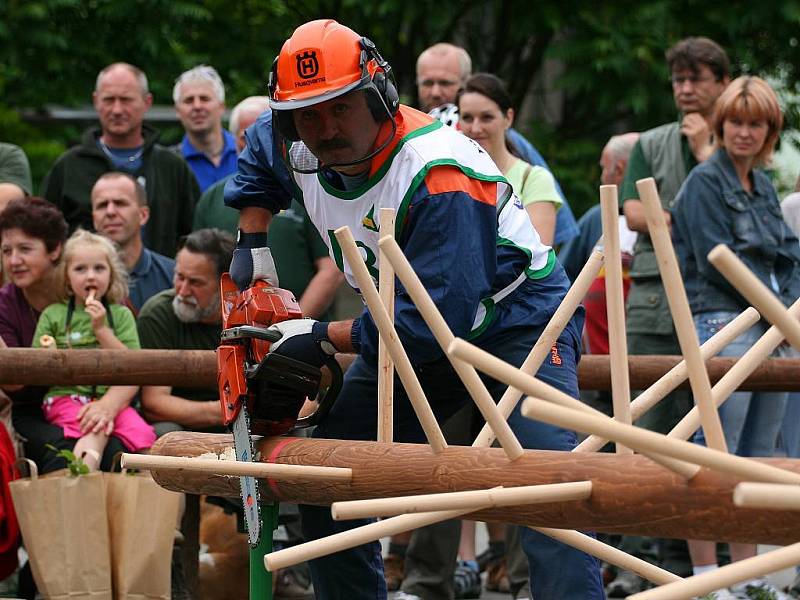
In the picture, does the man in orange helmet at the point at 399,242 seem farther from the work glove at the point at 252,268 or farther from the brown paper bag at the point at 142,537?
the brown paper bag at the point at 142,537

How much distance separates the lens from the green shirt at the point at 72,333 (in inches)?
250

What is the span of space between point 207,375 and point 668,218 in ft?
7.39

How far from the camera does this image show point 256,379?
3.90 meters

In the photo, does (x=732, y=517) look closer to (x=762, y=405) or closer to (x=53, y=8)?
(x=762, y=405)

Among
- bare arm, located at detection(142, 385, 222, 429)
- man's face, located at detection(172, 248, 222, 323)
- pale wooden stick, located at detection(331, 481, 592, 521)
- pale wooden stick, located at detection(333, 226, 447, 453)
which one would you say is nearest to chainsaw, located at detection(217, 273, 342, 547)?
pale wooden stick, located at detection(333, 226, 447, 453)

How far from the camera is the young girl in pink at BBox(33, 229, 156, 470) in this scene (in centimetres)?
619

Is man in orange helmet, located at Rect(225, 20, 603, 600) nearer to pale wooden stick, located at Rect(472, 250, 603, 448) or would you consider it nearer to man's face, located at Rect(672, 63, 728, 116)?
pale wooden stick, located at Rect(472, 250, 603, 448)

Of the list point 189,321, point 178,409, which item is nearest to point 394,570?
point 178,409

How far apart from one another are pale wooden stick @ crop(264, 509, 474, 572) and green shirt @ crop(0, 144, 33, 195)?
5.10m

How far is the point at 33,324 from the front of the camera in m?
6.51

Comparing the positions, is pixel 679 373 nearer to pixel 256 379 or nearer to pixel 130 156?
pixel 256 379

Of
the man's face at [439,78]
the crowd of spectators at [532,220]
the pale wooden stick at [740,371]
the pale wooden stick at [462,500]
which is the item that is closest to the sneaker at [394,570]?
the crowd of spectators at [532,220]

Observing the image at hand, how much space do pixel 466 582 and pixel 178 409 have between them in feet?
4.86

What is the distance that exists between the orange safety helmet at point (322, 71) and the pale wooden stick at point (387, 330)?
0.88 m
